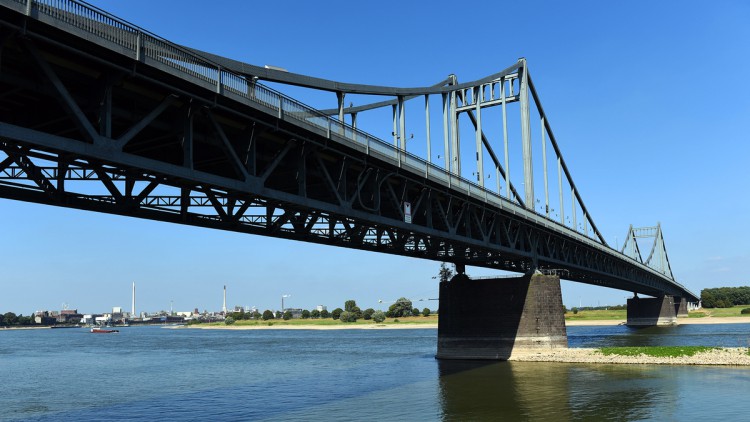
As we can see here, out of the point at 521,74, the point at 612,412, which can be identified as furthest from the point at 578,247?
the point at 612,412

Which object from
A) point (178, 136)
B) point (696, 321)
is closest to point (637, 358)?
point (178, 136)

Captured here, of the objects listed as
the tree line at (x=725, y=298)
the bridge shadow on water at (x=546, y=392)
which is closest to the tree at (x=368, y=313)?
the tree line at (x=725, y=298)

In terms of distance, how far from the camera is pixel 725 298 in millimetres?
189250

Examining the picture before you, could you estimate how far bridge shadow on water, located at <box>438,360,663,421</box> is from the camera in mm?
29094

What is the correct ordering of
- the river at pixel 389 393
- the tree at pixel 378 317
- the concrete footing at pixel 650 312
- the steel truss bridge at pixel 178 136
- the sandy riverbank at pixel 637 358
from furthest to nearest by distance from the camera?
the tree at pixel 378 317
the concrete footing at pixel 650 312
the sandy riverbank at pixel 637 358
the river at pixel 389 393
the steel truss bridge at pixel 178 136

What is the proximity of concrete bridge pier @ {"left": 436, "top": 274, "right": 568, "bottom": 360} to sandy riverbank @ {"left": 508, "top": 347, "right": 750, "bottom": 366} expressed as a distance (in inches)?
31.7

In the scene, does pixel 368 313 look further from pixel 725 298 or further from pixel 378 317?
pixel 725 298

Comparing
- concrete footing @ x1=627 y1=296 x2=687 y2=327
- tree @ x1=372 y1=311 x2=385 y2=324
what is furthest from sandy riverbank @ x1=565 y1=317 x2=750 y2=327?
tree @ x1=372 y1=311 x2=385 y2=324

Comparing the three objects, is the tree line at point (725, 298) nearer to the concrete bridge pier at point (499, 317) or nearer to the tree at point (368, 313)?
the tree at point (368, 313)

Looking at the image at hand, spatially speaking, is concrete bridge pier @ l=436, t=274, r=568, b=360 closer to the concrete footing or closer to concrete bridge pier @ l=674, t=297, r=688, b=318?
the concrete footing

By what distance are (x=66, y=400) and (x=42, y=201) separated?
20.5 meters

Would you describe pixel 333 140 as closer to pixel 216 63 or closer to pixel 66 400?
pixel 216 63

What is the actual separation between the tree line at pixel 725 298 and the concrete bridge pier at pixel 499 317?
6317 inches

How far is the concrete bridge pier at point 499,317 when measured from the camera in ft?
170
